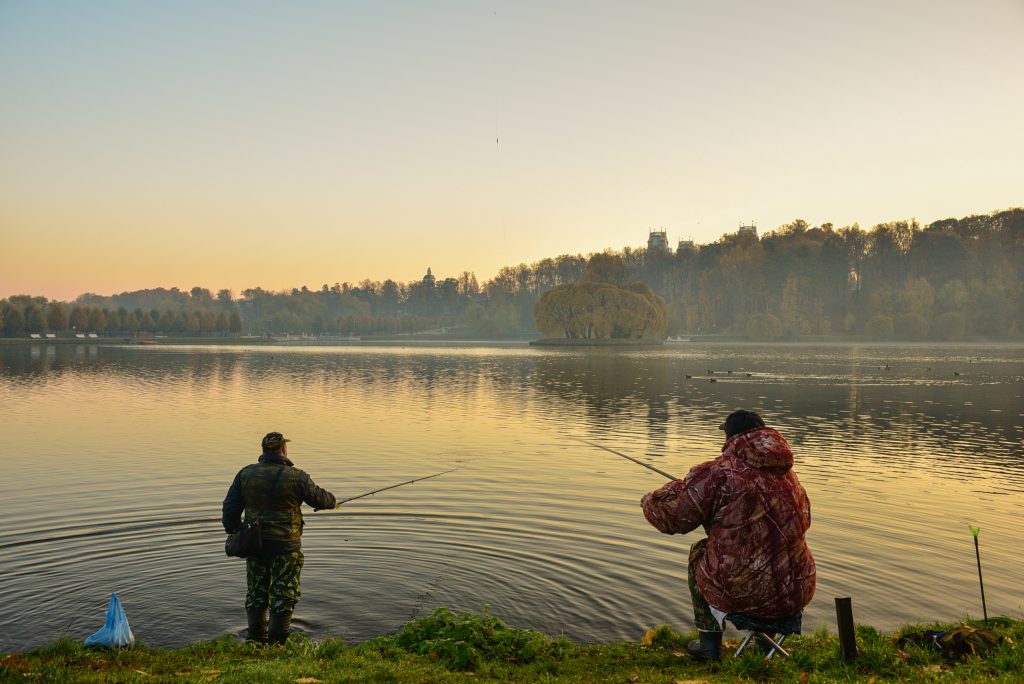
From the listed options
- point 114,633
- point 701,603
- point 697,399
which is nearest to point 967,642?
point 701,603

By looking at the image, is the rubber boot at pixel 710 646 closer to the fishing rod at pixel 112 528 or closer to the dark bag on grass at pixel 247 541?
the dark bag on grass at pixel 247 541

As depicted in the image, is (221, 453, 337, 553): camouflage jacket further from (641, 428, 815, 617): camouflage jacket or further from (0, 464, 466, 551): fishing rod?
(0, 464, 466, 551): fishing rod

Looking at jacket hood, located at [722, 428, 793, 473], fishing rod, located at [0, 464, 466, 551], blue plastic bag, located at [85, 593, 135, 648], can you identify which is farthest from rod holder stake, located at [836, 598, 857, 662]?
fishing rod, located at [0, 464, 466, 551]

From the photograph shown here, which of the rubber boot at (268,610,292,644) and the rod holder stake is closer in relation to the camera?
the rod holder stake

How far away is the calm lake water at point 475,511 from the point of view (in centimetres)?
1012

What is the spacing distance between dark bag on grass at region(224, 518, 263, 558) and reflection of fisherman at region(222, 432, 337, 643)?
0.33ft

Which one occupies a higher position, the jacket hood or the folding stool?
the jacket hood

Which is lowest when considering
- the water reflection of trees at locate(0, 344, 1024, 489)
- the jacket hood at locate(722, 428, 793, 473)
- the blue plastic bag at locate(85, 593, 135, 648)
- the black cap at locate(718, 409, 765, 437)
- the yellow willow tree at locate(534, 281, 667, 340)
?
the water reflection of trees at locate(0, 344, 1024, 489)

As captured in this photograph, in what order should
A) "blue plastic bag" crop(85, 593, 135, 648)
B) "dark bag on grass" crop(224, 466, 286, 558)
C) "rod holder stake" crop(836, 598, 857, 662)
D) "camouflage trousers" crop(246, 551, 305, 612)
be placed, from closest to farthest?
"rod holder stake" crop(836, 598, 857, 662)
"blue plastic bag" crop(85, 593, 135, 648)
"dark bag on grass" crop(224, 466, 286, 558)
"camouflage trousers" crop(246, 551, 305, 612)

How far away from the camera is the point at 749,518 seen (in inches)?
260

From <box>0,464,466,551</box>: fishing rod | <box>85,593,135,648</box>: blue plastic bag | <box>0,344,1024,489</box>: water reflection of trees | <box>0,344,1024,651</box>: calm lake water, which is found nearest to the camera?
<box>85,593,135,648</box>: blue plastic bag

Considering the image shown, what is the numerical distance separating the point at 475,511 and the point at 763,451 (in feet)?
32.0

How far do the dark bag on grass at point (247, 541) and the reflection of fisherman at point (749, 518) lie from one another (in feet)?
13.5

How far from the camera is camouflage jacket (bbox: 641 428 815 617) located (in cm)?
658
